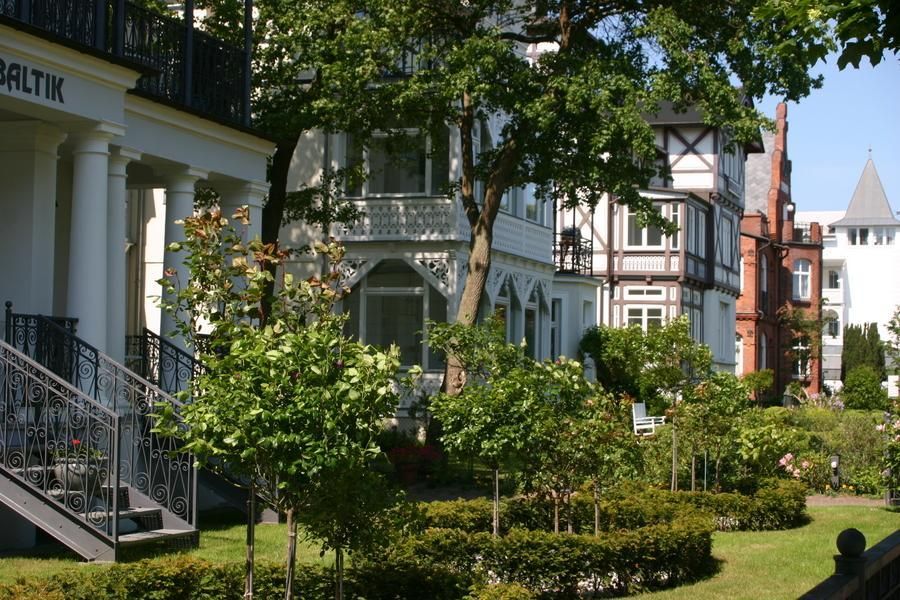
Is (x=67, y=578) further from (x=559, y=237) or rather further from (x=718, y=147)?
(x=718, y=147)

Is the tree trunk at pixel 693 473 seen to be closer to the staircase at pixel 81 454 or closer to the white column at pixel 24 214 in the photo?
the staircase at pixel 81 454

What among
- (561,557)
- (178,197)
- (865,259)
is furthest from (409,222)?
(865,259)

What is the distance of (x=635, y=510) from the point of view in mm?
15625

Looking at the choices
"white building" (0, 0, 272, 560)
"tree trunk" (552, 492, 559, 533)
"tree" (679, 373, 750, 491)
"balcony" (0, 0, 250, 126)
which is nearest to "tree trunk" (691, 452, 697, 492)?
"tree" (679, 373, 750, 491)

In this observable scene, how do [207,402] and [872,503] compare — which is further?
[872,503]

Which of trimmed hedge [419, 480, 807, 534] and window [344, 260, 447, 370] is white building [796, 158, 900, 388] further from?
trimmed hedge [419, 480, 807, 534]

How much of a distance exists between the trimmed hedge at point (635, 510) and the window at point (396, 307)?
11.2 metres

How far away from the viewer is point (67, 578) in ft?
32.7

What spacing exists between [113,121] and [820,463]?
14.4m

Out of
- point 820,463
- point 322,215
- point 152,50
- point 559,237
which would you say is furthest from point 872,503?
point 559,237

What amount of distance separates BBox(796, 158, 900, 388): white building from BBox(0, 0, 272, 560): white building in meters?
81.0

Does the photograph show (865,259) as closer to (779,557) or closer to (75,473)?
(779,557)

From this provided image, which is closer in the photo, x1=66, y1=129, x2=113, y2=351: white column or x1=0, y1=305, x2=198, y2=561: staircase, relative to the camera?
x1=0, y1=305, x2=198, y2=561: staircase

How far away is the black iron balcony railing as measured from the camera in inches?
1521
